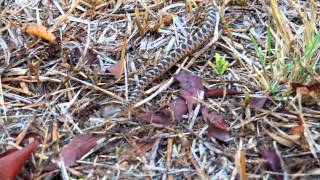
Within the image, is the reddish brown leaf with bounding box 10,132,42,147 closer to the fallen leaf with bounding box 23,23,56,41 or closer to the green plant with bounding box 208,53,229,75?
the fallen leaf with bounding box 23,23,56,41

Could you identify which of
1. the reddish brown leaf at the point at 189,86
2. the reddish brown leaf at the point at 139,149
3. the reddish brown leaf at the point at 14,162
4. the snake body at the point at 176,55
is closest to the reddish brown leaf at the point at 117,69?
the snake body at the point at 176,55

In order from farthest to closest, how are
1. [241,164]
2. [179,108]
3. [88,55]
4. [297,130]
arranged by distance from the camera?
[88,55], [179,108], [297,130], [241,164]

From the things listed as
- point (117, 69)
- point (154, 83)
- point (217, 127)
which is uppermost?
point (117, 69)

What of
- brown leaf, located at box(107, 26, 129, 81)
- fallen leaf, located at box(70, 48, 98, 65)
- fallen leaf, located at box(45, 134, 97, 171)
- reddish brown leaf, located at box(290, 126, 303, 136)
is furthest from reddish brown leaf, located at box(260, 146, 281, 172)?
fallen leaf, located at box(70, 48, 98, 65)

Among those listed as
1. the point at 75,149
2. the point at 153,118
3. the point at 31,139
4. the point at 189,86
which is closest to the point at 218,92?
the point at 189,86

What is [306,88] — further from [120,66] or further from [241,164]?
[120,66]

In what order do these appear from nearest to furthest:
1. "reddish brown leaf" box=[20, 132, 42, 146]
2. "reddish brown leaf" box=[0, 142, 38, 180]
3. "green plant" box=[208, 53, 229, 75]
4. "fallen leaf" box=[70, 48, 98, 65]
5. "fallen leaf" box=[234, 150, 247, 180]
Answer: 1. "fallen leaf" box=[234, 150, 247, 180]
2. "reddish brown leaf" box=[0, 142, 38, 180]
3. "reddish brown leaf" box=[20, 132, 42, 146]
4. "green plant" box=[208, 53, 229, 75]
5. "fallen leaf" box=[70, 48, 98, 65]

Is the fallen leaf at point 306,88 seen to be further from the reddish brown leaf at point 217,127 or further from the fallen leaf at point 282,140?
the reddish brown leaf at point 217,127
